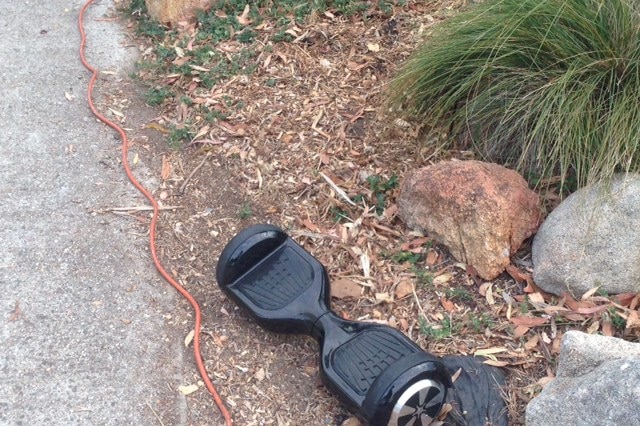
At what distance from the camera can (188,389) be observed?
8.61 ft

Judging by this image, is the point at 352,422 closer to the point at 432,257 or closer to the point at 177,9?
the point at 432,257

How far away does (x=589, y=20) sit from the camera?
290cm

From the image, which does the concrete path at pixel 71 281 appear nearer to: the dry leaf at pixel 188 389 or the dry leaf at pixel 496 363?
the dry leaf at pixel 188 389

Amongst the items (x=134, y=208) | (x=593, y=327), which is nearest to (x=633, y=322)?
(x=593, y=327)

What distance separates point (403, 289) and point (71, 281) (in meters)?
1.40

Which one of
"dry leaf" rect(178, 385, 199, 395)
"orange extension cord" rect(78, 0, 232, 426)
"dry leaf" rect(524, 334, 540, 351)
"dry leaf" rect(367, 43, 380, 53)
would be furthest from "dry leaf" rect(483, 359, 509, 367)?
"dry leaf" rect(367, 43, 380, 53)

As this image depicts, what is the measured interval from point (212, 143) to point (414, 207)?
1207 millimetres

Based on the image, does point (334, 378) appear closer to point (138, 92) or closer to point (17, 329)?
point (17, 329)

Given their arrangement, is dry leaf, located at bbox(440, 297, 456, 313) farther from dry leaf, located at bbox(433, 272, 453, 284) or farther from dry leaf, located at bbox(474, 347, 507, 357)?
dry leaf, located at bbox(474, 347, 507, 357)

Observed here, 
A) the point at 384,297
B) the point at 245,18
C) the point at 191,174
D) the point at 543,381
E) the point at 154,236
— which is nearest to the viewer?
the point at 543,381

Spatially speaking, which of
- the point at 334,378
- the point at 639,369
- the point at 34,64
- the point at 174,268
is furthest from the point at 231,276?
the point at 34,64

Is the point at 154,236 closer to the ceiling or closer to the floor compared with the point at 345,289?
closer to the floor

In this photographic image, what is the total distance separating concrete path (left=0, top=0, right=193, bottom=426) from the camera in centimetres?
257

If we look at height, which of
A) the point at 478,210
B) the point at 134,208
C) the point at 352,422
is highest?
the point at 478,210
